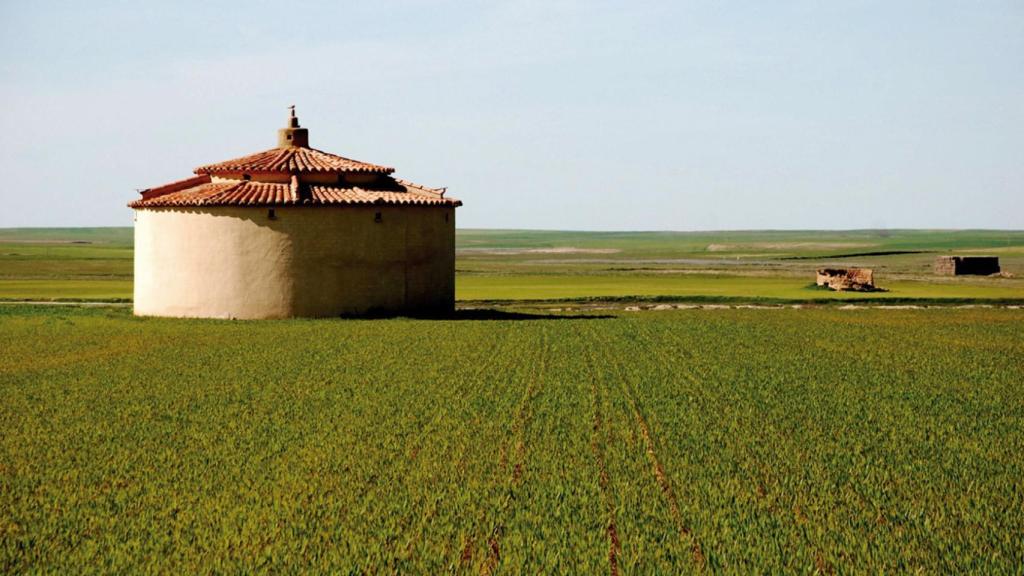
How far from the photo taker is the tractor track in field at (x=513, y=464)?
976 cm

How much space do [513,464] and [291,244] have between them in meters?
23.3

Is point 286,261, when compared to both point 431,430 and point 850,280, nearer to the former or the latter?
point 431,430

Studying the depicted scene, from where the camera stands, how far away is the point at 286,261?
35.5 metres

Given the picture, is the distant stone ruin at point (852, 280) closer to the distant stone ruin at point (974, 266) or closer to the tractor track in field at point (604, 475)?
the distant stone ruin at point (974, 266)

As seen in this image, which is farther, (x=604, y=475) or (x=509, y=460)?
(x=509, y=460)

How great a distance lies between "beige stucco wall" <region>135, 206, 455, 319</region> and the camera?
116 feet

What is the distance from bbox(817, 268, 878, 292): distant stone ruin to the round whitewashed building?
2216 cm

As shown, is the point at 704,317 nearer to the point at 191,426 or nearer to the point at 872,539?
the point at 191,426

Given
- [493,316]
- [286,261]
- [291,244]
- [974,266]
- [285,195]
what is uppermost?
[285,195]

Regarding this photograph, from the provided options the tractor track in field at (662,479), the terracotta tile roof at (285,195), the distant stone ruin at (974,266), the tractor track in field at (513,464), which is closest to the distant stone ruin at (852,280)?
the distant stone ruin at (974,266)

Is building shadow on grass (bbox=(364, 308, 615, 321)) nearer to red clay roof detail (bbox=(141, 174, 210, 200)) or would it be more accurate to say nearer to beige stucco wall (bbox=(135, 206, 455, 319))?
beige stucco wall (bbox=(135, 206, 455, 319))

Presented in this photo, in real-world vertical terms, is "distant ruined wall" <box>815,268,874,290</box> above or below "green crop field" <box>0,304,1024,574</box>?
above

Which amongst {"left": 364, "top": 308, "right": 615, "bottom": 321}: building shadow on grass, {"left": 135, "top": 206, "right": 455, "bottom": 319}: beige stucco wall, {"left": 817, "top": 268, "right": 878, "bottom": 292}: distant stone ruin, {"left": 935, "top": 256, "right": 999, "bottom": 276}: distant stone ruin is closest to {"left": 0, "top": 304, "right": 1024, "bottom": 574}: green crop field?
{"left": 135, "top": 206, "right": 455, "bottom": 319}: beige stucco wall

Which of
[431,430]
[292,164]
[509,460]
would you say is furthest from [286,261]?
[509,460]
